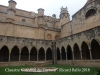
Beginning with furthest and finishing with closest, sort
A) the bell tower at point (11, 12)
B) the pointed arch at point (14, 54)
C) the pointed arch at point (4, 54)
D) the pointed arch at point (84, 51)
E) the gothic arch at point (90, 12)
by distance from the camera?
1. the bell tower at point (11, 12)
2. the pointed arch at point (14, 54)
3. the pointed arch at point (4, 54)
4. the gothic arch at point (90, 12)
5. the pointed arch at point (84, 51)

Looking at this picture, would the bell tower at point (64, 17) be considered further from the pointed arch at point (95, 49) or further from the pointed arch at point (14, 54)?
the pointed arch at point (14, 54)

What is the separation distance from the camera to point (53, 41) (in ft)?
78.5

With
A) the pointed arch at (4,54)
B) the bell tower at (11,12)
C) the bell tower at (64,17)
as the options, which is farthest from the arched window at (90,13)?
the pointed arch at (4,54)

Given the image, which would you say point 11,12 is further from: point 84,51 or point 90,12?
point 84,51

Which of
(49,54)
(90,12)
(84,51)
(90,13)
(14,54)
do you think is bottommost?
(49,54)

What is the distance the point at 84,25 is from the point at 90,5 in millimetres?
3914

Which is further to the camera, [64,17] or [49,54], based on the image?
[64,17]

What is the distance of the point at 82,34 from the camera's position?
55.1ft

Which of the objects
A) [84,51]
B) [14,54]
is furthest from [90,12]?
[14,54]

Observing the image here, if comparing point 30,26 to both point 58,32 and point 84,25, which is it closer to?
point 58,32

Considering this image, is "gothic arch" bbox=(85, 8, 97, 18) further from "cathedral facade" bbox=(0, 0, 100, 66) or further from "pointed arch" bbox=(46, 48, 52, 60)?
"pointed arch" bbox=(46, 48, 52, 60)

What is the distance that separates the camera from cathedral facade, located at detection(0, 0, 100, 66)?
56.3ft

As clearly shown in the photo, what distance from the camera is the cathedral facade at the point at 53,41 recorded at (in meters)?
17.2

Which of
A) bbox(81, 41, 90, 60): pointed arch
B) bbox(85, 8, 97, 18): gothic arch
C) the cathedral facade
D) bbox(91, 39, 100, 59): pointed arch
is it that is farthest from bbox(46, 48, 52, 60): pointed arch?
bbox(85, 8, 97, 18): gothic arch
